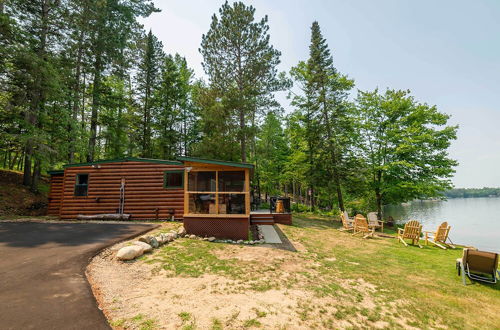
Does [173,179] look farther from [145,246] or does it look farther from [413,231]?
[413,231]

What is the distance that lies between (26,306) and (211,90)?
49.8 ft

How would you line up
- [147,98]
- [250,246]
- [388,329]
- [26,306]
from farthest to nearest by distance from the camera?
1. [147,98]
2. [250,246]
3. [388,329]
4. [26,306]

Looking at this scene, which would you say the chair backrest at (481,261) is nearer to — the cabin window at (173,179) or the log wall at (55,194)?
the cabin window at (173,179)

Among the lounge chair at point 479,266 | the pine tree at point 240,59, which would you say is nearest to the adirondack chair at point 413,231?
the lounge chair at point 479,266

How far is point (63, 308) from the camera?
2.81m

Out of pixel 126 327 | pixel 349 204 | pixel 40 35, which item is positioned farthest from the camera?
pixel 349 204

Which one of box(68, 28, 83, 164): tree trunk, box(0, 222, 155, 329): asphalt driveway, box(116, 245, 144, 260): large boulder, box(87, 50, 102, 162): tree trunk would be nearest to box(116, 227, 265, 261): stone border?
box(116, 245, 144, 260): large boulder

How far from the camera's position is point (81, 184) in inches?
430

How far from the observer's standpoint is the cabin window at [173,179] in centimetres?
1072

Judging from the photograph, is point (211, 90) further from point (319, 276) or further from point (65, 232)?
point (319, 276)

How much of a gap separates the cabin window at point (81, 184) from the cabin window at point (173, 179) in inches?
167

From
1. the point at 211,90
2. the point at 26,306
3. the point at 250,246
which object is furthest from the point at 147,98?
the point at 26,306

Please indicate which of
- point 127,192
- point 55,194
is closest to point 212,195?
point 127,192

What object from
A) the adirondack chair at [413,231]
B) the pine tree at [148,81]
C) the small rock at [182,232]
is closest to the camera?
the small rock at [182,232]
